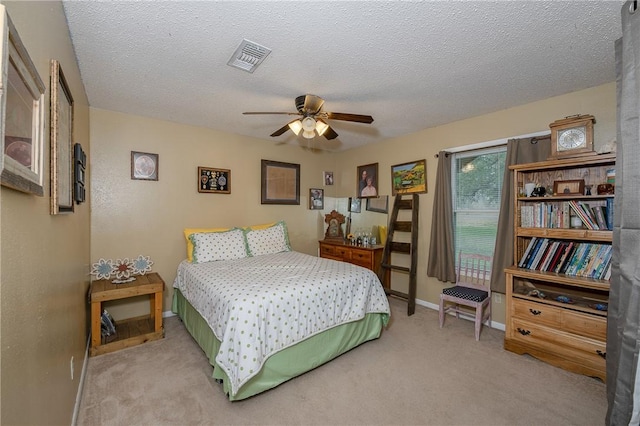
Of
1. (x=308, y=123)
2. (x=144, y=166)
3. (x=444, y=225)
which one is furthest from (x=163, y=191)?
(x=444, y=225)

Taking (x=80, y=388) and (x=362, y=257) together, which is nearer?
(x=80, y=388)

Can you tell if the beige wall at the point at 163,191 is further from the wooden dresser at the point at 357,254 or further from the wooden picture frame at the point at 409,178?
the wooden picture frame at the point at 409,178

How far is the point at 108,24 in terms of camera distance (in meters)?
1.64

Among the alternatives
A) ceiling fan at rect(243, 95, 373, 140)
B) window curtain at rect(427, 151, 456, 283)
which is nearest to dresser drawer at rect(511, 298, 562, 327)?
window curtain at rect(427, 151, 456, 283)

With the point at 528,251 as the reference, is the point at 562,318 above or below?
below

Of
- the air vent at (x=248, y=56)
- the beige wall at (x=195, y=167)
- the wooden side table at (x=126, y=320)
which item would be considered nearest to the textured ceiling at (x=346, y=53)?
the air vent at (x=248, y=56)

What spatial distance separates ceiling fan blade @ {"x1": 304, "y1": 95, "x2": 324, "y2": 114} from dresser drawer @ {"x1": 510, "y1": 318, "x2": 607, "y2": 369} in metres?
2.67

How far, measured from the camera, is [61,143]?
1.42 meters

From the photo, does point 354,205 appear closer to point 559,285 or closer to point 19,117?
point 559,285

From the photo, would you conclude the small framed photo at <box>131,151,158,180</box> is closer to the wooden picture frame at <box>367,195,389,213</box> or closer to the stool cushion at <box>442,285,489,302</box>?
the wooden picture frame at <box>367,195,389,213</box>

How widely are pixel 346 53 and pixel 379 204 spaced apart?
266 centimetres

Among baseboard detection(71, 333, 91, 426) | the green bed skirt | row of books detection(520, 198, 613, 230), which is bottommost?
baseboard detection(71, 333, 91, 426)

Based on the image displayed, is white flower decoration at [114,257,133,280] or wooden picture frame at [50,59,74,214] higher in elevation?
wooden picture frame at [50,59,74,214]

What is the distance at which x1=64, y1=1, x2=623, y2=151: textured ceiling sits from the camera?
1.53 m
